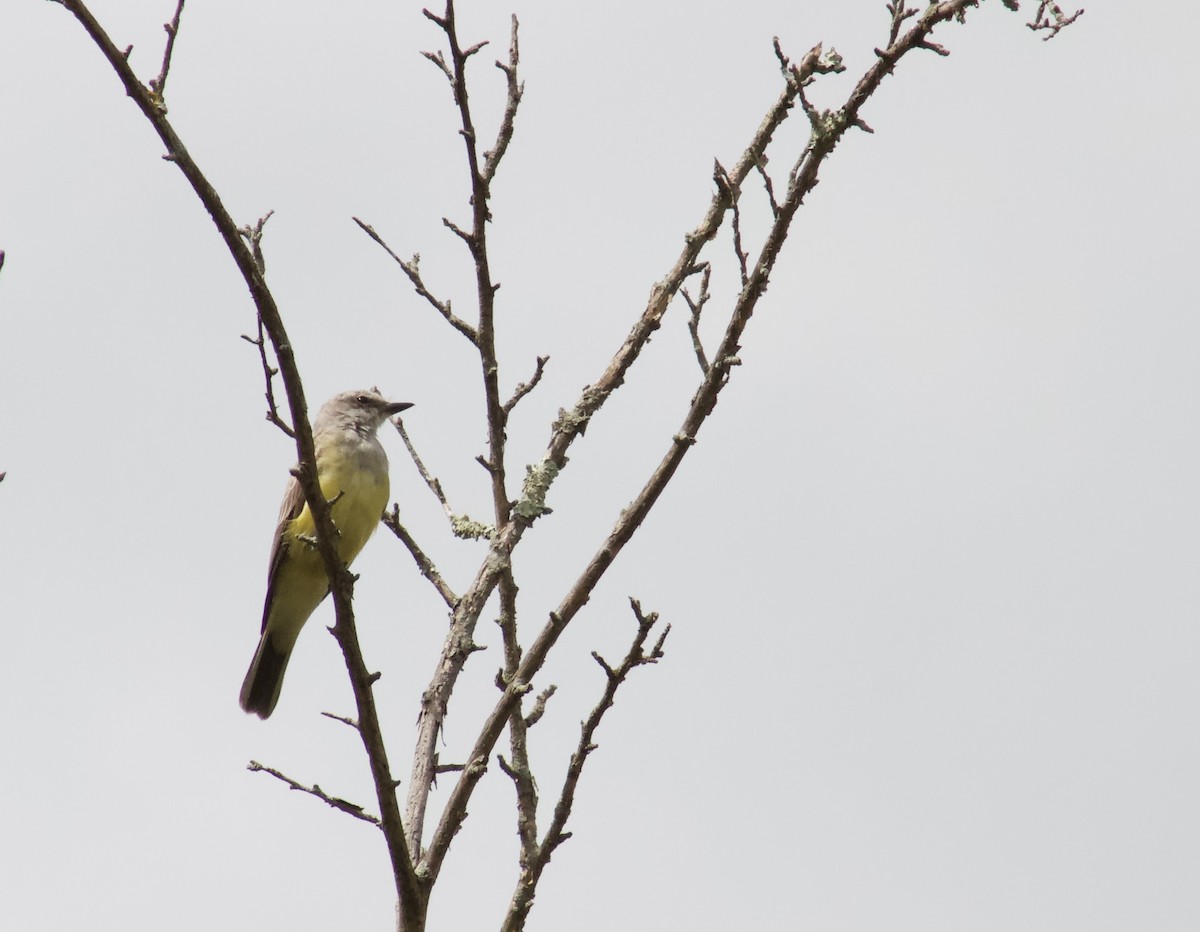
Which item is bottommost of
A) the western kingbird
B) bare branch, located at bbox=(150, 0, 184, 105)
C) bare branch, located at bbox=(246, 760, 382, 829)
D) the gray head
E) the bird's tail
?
bare branch, located at bbox=(246, 760, 382, 829)

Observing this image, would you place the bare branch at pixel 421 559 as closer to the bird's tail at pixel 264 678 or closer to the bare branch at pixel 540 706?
the bare branch at pixel 540 706

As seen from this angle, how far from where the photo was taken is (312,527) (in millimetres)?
8086

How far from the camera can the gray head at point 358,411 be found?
28.9ft

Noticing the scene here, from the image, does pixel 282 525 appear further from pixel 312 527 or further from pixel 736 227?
pixel 736 227

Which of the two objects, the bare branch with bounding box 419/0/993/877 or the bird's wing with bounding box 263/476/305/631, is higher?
the bird's wing with bounding box 263/476/305/631

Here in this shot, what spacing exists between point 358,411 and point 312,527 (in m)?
1.16

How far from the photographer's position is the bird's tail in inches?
339

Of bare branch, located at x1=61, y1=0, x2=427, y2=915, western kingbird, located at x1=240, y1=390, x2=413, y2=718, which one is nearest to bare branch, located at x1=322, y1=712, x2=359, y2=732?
bare branch, located at x1=61, y1=0, x2=427, y2=915

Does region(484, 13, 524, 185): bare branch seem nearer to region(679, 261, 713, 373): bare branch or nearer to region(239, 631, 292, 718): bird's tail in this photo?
region(679, 261, 713, 373): bare branch

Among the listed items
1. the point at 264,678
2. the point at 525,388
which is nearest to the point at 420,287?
the point at 525,388

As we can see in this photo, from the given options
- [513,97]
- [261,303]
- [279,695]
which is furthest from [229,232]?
[279,695]

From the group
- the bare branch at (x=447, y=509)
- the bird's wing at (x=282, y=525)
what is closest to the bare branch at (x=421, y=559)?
the bare branch at (x=447, y=509)

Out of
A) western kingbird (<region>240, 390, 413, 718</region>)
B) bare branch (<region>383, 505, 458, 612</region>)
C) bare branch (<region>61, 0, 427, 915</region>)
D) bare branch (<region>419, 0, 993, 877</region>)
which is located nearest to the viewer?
bare branch (<region>61, 0, 427, 915</region>)

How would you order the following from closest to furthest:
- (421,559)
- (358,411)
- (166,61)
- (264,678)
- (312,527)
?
(166,61), (421,559), (312,527), (264,678), (358,411)
